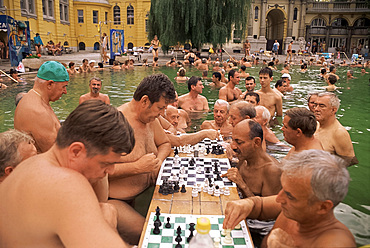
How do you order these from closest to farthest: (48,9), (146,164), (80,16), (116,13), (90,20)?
(146,164) < (48,9) < (80,16) < (90,20) < (116,13)

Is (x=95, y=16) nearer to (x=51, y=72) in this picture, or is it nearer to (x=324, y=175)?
(x=51, y=72)

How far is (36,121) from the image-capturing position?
3.91 m

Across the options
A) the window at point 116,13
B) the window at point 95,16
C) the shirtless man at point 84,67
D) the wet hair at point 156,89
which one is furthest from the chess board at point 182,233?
the window at point 116,13

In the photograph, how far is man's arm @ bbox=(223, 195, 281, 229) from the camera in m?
2.61

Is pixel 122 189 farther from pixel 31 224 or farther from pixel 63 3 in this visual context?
pixel 63 3

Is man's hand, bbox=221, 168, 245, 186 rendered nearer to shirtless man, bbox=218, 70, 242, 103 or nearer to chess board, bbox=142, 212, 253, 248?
chess board, bbox=142, 212, 253, 248

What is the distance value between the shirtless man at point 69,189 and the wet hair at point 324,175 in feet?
3.67

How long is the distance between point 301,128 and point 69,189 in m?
3.05

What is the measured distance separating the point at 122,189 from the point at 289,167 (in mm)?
2267

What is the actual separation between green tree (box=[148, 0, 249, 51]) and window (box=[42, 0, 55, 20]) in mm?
13318

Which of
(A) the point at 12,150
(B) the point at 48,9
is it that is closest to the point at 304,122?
(A) the point at 12,150

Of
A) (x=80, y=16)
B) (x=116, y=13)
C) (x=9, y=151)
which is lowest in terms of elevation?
(x=9, y=151)

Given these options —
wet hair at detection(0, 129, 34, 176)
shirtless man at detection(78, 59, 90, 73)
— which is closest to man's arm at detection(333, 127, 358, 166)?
wet hair at detection(0, 129, 34, 176)

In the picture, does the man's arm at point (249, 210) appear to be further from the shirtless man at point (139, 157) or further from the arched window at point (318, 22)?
the arched window at point (318, 22)
